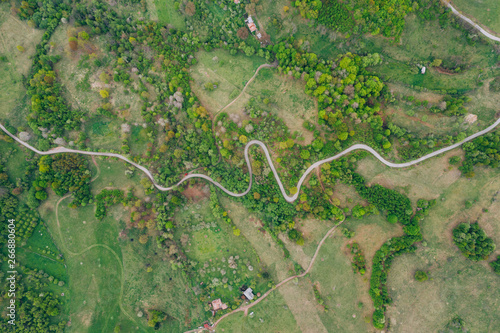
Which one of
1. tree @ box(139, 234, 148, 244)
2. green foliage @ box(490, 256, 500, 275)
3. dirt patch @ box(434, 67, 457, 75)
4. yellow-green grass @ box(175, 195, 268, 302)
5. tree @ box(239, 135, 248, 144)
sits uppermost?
dirt patch @ box(434, 67, 457, 75)

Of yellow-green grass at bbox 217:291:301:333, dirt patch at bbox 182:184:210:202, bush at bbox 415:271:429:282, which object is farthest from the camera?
A: dirt patch at bbox 182:184:210:202

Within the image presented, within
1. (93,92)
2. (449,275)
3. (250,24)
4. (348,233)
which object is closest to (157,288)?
(348,233)

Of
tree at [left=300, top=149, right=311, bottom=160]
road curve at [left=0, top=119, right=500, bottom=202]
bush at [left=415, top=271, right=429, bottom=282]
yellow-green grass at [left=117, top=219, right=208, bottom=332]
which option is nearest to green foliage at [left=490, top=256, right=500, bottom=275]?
bush at [left=415, top=271, right=429, bottom=282]

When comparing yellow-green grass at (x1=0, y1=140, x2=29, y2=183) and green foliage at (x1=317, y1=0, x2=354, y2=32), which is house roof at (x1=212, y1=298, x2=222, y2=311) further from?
green foliage at (x1=317, y1=0, x2=354, y2=32)

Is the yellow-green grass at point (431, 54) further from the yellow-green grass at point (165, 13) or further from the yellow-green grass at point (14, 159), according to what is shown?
the yellow-green grass at point (14, 159)

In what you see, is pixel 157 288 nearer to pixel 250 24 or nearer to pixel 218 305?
pixel 218 305

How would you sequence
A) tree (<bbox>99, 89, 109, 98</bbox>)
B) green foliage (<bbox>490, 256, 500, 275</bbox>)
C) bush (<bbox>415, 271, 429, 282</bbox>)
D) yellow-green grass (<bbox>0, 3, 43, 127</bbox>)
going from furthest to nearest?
yellow-green grass (<bbox>0, 3, 43, 127</bbox>) → tree (<bbox>99, 89, 109, 98</bbox>) → bush (<bbox>415, 271, 429, 282</bbox>) → green foliage (<bbox>490, 256, 500, 275</bbox>)

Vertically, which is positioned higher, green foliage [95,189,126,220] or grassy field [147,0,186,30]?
grassy field [147,0,186,30]
